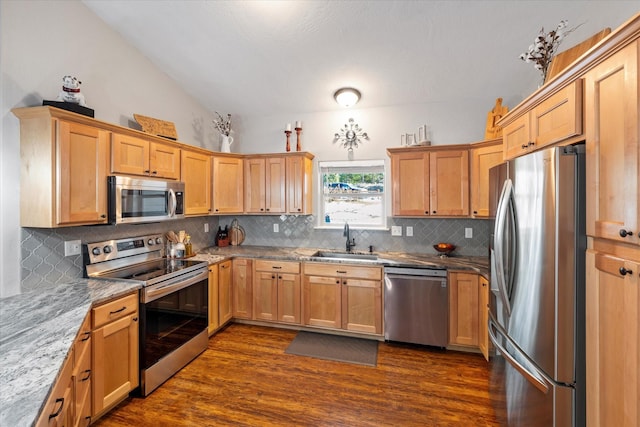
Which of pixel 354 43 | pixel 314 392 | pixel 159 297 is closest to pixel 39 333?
pixel 159 297

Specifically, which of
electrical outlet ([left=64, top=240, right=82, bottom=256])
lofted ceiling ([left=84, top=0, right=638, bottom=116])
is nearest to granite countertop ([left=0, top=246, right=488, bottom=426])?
electrical outlet ([left=64, top=240, right=82, bottom=256])

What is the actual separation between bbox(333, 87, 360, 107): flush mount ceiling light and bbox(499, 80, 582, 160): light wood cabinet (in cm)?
177

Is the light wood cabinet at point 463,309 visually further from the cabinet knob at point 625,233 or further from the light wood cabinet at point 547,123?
the cabinet knob at point 625,233

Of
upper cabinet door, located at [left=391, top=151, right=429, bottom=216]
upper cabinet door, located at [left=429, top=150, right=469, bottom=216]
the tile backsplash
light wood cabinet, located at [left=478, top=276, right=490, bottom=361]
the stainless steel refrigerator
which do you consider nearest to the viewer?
the stainless steel refrigerator

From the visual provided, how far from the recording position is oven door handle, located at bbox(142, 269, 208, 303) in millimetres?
2318

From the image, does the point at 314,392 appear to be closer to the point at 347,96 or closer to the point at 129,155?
the point at 129,155

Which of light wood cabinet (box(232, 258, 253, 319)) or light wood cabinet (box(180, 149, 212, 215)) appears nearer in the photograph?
light wood cabinet (box(180, 149, 212, 215))

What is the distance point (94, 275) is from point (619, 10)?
4.39 metres

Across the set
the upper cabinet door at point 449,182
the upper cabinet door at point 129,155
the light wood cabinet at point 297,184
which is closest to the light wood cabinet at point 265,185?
the light wood cabinet at point 297,184

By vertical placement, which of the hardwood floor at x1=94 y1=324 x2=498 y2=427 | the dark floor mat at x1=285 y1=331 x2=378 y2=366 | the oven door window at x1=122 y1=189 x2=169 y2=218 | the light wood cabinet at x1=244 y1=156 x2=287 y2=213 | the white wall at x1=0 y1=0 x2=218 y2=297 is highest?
the white wall at x1=0 y1=0 x2=218 y2=297

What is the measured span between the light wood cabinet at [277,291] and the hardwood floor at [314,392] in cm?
46

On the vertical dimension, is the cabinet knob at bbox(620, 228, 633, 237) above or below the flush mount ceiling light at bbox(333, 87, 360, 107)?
below

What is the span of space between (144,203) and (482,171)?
11.2 feet

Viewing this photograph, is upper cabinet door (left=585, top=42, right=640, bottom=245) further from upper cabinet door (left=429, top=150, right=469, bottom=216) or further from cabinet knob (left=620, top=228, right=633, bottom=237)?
upper cabinet door (left=429, top=150, right=469, bottom=216)
